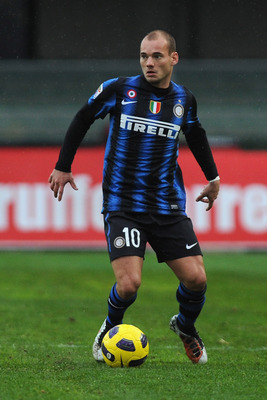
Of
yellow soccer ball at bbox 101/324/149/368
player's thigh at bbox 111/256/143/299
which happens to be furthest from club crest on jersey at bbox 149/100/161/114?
yellow soccer ball at bbox 101/324/149/368

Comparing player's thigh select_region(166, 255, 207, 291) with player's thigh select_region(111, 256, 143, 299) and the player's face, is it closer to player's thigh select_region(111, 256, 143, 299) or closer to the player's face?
player's thigh select_region(111, 256, 143, 299)

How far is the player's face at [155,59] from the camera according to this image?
5918mm

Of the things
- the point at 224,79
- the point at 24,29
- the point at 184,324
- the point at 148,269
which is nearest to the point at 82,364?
the point at 184,324

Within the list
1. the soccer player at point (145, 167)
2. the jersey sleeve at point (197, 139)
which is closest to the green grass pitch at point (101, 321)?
the soccer player at point (145, 167)

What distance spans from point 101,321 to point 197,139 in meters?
2.55

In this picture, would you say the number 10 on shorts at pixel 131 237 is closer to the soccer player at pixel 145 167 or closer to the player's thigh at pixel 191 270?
the soccer player at pixel 145 167

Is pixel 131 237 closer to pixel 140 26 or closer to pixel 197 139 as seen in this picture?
pixel 197 139

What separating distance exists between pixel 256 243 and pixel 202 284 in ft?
24.2

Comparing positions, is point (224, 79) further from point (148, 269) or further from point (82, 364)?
point (82, 364)

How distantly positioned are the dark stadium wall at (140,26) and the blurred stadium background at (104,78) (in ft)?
0.07

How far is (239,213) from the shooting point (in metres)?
13.2

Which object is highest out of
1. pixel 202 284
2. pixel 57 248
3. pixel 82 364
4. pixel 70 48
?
pixel 70 48

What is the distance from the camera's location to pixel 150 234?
6.03m

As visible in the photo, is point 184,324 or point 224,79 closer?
point 184,324
